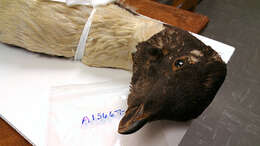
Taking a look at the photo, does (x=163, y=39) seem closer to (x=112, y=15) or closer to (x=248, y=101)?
(x=112, y=15)

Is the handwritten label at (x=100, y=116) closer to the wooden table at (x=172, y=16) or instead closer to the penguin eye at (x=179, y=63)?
the penguin eye at (x=179, y=63)

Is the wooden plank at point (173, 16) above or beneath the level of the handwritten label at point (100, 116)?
above

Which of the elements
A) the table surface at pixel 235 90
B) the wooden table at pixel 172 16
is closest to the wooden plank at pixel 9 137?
the table surface at pixel 235 90

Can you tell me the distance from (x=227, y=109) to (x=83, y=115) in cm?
83

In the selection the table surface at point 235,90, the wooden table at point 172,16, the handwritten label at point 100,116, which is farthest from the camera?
the table surface at point 235,90

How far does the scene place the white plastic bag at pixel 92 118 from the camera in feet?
1.64

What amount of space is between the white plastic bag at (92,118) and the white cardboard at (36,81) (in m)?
0.02

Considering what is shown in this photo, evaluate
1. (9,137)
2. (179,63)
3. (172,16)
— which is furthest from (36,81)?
(172,16)

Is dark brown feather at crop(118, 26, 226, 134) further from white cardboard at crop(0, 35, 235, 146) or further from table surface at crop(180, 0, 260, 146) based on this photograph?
table surface at crop(180, 0, 260, 146)

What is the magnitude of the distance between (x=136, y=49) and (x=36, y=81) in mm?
279

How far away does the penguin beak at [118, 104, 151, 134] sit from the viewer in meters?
0.42

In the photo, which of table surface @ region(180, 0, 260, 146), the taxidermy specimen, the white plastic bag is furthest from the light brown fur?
A: table surface @ region(180, 0, 260, 146)

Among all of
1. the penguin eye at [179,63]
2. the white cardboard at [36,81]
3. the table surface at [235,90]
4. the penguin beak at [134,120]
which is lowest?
the table surface at [235,90]

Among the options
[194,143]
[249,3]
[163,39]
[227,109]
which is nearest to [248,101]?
[227,109]
